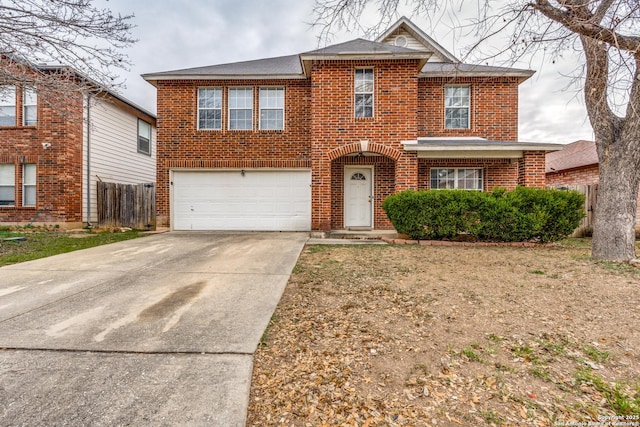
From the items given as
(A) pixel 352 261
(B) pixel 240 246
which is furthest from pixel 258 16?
(A) pixel 352 261

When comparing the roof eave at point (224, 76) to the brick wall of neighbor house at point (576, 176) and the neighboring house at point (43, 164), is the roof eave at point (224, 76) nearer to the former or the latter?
the neighboring house at point (43, 164)

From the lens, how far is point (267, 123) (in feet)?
34.2

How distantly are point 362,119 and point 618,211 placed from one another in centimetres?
616

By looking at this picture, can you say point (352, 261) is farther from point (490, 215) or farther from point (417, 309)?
point (490, 215)

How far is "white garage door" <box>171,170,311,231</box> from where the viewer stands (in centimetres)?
1038

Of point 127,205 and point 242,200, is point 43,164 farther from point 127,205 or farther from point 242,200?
point 242,200

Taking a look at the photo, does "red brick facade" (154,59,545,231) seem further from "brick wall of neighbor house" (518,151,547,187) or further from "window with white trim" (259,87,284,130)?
"brick wall of neighbor house" (518,151,547,187)

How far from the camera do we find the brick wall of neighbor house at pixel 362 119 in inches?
364

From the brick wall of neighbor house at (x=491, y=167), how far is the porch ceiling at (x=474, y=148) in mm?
648

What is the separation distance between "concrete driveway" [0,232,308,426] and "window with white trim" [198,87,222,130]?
20.9ft

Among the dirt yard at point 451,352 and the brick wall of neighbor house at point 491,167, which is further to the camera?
the brick wall of neighbor house at point 491,167

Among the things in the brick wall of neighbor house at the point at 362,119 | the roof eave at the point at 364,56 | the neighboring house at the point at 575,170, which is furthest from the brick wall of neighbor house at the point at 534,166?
the neighboring house at the point at 575,170

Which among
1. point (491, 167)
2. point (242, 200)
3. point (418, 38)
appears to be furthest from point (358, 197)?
point (418, 38)

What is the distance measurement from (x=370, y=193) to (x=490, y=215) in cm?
378
